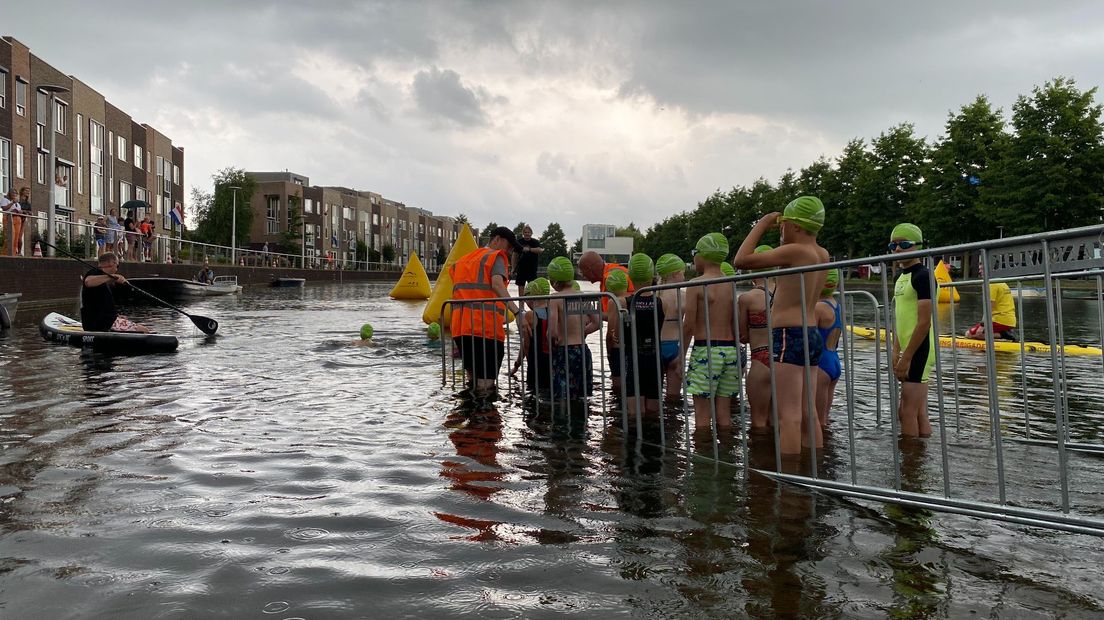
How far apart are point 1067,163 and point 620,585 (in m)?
43.2

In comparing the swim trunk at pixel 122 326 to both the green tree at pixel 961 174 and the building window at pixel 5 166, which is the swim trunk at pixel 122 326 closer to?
the building window at pixel 5 166

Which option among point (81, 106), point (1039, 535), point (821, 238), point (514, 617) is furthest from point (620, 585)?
point (821, 238)

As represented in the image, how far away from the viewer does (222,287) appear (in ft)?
110

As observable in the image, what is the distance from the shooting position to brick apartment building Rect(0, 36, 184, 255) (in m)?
34.8

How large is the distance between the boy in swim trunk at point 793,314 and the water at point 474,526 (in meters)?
0.46

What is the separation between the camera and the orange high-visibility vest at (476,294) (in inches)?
304

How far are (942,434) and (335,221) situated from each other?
4496 inches

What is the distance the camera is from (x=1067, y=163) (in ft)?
123

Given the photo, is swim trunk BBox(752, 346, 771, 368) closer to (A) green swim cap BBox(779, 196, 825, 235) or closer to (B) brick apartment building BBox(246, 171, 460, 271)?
(A) green swim cap BBox(779, 196, 825, 235)

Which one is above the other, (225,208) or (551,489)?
(225,208)

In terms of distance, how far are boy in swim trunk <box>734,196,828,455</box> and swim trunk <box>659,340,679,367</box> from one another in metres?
2.11

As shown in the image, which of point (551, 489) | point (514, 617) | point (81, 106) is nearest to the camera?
point (514, 617)

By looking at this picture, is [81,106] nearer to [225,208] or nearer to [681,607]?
[225,208]

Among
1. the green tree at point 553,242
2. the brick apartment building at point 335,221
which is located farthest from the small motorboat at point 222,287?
the green tree at point 553,242
